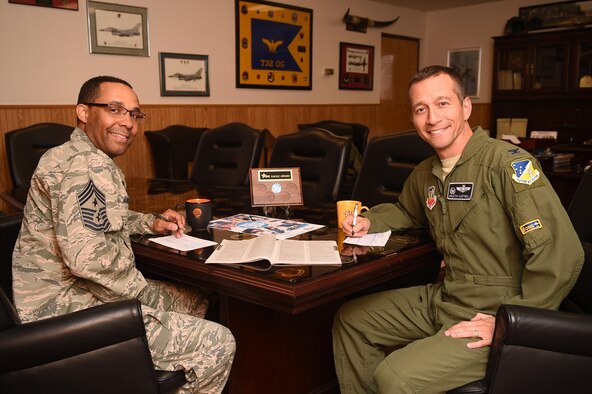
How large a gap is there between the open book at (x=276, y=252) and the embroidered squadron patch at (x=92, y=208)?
1.00 ft

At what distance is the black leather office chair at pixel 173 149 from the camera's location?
15.1ft

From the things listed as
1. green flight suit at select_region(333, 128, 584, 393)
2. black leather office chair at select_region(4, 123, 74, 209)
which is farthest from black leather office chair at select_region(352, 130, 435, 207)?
black leather office chair at select_region(4, 123, 74, 209)

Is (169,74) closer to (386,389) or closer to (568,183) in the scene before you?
(568,183)

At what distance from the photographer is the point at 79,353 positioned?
4.16 ft

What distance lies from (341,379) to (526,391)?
2.08ft

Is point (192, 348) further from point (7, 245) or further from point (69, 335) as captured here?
point (7, 245)

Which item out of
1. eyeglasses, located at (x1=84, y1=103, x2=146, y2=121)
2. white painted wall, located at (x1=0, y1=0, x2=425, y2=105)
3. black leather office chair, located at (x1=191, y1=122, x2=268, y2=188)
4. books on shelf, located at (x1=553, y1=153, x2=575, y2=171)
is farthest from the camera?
books on shelf, located at (x1=553, y1=153, x2=575, y2=171)

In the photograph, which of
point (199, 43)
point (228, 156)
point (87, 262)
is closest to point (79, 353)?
point (87, 262)

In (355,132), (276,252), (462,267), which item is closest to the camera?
(276,252)

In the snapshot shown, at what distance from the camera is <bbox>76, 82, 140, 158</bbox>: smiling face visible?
1.63 metres

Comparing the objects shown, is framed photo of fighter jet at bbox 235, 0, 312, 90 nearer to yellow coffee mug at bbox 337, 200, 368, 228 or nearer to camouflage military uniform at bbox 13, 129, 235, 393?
yellow coffee mug at bbox 337, 200, 368, 228

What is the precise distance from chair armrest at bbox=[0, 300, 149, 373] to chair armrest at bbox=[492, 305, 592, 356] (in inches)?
34.9

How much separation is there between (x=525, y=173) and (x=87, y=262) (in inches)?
47.3

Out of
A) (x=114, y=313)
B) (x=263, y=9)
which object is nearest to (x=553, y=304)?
(x=114, y=313)
